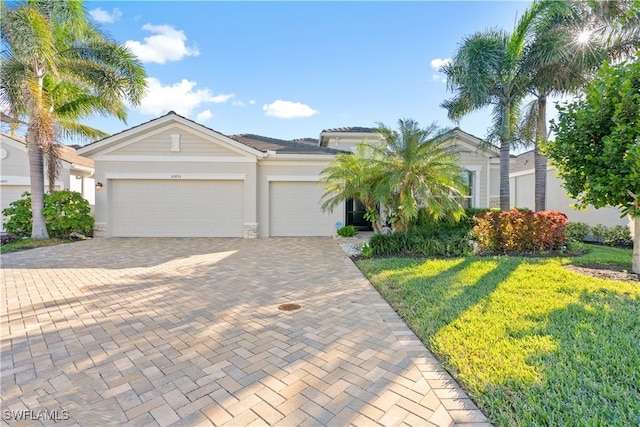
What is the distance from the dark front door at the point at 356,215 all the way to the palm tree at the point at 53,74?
10048 millimetres

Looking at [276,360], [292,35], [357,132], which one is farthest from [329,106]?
[276,360]

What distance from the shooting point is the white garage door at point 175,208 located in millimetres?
12961

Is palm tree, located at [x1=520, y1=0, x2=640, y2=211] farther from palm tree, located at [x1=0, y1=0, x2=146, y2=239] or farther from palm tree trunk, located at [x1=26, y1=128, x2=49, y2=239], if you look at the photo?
palm tree trunk, located at [x1=26, y1=128, x2=49, y2=239]

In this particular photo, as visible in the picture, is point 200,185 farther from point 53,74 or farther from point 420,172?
point 420,172

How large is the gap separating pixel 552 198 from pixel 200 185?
60.1 feet

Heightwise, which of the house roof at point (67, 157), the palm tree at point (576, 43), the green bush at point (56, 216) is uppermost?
the palm tree at point (576, 43)

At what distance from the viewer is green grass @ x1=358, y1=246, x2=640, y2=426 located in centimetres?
246

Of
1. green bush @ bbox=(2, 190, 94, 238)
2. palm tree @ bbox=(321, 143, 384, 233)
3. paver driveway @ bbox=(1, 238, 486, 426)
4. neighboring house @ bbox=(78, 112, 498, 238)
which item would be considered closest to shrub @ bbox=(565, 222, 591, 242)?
palm tree @ bbox=(321, 143, 384, 233)

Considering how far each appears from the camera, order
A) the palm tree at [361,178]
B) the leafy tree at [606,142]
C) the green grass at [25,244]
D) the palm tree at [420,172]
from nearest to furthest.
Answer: the leafy tree at [606,142]
the palm tree at [420,172]
the palm tree at [361,178]
the green grass at [25,244]

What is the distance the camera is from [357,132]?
16688mm

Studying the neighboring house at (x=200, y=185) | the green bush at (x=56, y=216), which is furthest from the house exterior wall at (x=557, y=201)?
the green bush at (x=56, y=216)

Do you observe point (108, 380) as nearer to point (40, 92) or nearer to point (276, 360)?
point (276, 360)

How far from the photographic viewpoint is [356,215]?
15.2 m

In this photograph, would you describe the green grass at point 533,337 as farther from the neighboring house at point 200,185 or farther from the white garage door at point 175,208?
the white garage door at point 175,208
